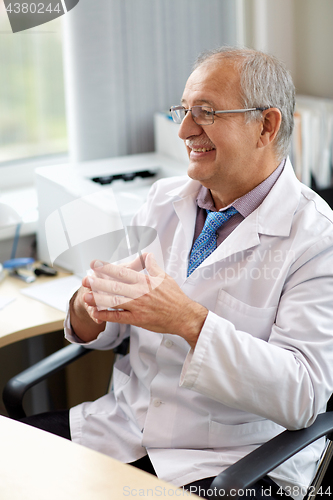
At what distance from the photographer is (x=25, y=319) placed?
1614 millimetres

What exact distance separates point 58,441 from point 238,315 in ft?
1.56

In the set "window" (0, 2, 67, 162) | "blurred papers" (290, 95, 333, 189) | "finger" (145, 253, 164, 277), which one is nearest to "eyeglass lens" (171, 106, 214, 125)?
"finger" (145, 253, 164, 277)

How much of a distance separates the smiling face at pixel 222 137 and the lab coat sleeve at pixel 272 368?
350 mm

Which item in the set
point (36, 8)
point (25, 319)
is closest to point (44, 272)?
point (25, 319)

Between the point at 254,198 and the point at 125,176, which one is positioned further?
the point at 125,176

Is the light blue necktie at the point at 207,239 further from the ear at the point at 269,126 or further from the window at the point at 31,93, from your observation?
the window at the point at 31,93

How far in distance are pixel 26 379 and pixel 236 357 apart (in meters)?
0.59

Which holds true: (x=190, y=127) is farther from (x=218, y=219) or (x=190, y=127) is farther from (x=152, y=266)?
(x=152, y=266)

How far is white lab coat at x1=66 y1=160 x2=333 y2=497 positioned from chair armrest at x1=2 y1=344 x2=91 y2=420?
0.35ft

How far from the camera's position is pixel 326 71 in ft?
8.09

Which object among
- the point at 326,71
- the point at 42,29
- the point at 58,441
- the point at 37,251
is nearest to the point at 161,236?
the point at 58,441

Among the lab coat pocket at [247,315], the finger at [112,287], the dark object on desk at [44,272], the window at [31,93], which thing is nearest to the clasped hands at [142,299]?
the finger at [112,287]

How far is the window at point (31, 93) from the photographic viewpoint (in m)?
2.28

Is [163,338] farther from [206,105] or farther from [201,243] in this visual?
[206,105]
